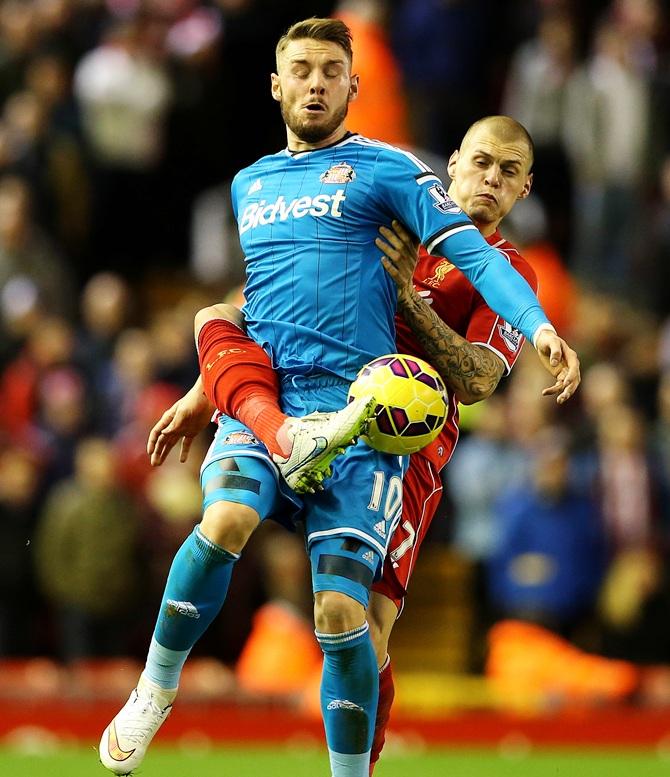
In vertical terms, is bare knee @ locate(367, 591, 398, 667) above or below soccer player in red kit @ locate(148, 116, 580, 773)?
below

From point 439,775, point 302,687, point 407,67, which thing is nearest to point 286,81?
point 439,775

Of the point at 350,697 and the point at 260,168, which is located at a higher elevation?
the point at 260,168

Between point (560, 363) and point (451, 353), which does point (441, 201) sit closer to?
point (451, 353)

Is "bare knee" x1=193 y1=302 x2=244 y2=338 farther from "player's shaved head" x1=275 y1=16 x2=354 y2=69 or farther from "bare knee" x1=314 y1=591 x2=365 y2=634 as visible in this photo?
"bare knee" x1=314 y1=591 x2=365 y2=634

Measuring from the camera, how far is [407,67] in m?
15.3

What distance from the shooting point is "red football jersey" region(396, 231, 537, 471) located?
707 centimetres

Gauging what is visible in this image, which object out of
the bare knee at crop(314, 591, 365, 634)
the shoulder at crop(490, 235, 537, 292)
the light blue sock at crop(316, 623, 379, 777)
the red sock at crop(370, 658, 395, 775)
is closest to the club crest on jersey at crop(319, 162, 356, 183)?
the shoulder at crop(490, 235, 537, 292)

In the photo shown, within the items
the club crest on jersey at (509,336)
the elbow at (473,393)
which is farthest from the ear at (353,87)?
the elbow at (473,393)

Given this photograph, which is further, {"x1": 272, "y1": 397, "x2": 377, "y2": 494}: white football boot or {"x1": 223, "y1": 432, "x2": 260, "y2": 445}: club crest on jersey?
{"x1": 223, "y1": 432, "x2": 260, "y2": 445}: club crest on jersey

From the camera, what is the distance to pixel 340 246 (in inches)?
260

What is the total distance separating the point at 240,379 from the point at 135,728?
55.4 inches

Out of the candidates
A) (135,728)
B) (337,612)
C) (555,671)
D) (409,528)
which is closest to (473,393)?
(409,528)

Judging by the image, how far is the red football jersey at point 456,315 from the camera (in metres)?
7.07

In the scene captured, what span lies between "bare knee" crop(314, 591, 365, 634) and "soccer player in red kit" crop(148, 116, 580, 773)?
0.66 meters
